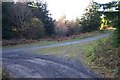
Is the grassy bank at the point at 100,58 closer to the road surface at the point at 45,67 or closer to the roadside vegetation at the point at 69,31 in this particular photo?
the roadside vegetation at the point at 69,31

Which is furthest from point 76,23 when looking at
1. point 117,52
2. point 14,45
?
point 117,52

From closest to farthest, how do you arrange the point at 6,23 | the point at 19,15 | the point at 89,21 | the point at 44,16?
the point at 6,23 → the point at 19,15 → the point at 89,21 → the point at 44,16

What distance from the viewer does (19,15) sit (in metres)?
30.1

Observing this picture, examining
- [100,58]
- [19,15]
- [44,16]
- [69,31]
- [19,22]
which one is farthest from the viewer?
[69,31]

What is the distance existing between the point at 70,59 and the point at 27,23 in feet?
53.8

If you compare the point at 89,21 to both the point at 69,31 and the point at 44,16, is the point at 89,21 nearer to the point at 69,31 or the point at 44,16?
the point at 69,31

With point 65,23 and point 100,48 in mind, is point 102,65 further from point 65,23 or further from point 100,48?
point 65,23

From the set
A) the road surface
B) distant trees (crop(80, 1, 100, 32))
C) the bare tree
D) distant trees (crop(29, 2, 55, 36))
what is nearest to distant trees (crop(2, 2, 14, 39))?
the bare tree

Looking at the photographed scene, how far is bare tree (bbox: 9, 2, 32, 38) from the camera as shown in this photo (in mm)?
29875

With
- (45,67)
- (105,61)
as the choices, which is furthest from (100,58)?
(45,67)

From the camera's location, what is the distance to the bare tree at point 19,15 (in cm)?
2988

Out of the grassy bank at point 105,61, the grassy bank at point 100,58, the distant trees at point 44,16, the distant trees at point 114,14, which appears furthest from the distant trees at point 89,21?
the distant trees at point 114,14

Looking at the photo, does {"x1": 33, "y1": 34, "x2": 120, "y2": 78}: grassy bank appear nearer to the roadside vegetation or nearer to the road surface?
the roadside vegetation

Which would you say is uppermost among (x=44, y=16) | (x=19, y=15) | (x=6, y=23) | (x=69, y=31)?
(x=44, y=16)
